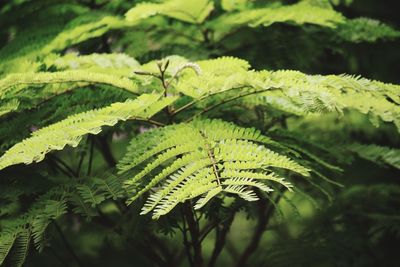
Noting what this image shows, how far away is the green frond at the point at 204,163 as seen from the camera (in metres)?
0.63

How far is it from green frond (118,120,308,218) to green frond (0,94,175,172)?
8 centimetres

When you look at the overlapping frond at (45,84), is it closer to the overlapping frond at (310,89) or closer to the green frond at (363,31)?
the overlapping frond at (310,89)

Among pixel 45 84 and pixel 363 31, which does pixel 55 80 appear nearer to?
pixel 45 84

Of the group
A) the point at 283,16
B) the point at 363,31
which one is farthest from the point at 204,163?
the point at 363,31

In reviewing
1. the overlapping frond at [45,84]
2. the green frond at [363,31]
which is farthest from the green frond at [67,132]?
the green frond at [363,31]

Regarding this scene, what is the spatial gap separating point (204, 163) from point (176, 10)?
690 millimetres

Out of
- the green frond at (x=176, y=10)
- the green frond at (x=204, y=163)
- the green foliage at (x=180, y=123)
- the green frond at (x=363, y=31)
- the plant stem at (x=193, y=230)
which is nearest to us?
the green frond at (x=204, y=163)

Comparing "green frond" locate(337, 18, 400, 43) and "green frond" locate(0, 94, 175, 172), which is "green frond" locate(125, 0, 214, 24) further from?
"green frond" locate(337, 18, 400, 43)

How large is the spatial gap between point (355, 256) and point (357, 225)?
0.41 feet

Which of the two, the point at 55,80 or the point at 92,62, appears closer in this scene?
the point at 55,80

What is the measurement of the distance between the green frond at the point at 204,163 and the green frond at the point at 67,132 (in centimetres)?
8

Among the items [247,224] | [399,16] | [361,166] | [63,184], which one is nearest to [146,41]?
[63,184]

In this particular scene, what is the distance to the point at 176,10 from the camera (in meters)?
1.23

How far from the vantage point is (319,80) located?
835 mm
